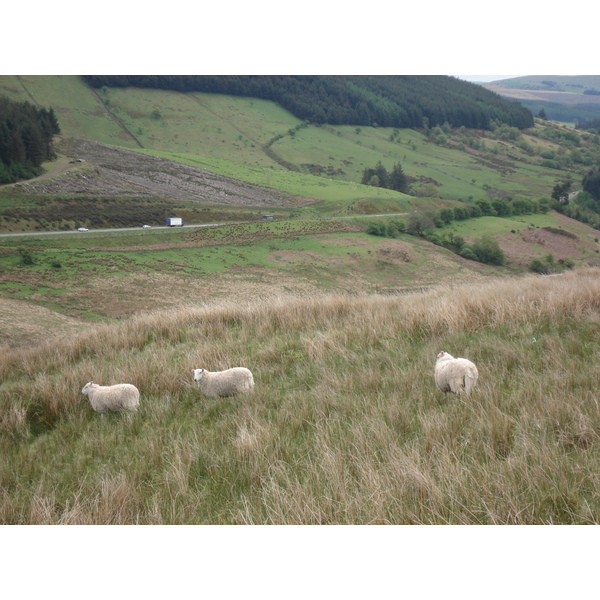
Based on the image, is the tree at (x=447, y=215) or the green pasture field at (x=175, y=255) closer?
the green pasture field at (x=175, y=255)

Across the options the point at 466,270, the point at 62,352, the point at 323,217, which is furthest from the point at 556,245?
the point at 62,352

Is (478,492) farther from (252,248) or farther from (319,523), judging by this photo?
(252,248)

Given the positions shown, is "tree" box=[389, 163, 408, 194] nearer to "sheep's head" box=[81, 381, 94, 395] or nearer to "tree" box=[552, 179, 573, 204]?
"tree" box=[552, 179, 573, 204]

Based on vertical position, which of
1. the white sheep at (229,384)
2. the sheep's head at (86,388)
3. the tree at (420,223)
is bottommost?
the tree at (420,223)

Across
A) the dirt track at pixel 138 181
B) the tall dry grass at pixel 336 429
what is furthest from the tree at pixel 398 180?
the tall dry grass at pixel 336 429

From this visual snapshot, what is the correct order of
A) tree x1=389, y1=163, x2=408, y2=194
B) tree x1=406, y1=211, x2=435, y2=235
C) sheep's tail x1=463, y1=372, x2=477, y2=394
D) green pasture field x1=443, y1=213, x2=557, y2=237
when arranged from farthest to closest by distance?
tree x1=389, y1=163, x2=408, y2=194
tree x1=406, y1=211, x2=435, y2=235
green pasture field x1=443, y1=213, x2=557, y2=237
sheep's tail x1=463, y1=372, x2=477, y2=394

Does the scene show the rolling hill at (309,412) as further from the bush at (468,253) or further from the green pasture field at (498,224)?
the green pasture field at (498,224)

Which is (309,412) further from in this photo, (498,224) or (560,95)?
(560,95)

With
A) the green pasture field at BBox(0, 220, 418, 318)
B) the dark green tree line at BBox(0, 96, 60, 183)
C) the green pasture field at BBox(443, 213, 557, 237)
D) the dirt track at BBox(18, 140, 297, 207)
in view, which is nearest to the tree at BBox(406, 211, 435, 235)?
Result: the green pasture field at BBox(443, 213, 557, 237)

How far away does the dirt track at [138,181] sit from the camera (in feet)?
85.3

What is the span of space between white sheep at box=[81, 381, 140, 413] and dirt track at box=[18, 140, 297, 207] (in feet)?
78.3

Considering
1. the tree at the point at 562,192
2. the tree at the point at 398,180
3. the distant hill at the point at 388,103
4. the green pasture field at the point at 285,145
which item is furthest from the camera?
the tree at the point at 398,180

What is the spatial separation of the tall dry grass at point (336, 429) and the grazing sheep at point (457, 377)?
129 mm

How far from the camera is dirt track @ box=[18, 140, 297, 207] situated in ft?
85.3
